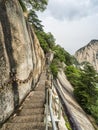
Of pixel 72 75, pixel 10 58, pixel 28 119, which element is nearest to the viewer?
pixel 28 119

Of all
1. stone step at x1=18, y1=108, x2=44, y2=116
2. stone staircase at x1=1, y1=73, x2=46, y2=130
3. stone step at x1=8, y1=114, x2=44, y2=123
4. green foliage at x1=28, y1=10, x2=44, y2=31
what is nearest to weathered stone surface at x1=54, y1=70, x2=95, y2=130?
stone staircase at x1=1, y1=73, x2=46, y2=130

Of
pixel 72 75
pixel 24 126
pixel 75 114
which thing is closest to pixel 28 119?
pixel 24 126

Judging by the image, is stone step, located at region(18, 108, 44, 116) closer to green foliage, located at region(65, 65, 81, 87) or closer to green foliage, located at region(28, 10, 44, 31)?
green foliage, located at region(65, 65, 81, 87)

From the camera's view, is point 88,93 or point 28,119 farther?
point 88,93

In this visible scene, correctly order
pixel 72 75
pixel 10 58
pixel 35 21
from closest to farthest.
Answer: pixel 10 58 < pixel 72 75 < pixel 35 21

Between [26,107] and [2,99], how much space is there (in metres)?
2.65

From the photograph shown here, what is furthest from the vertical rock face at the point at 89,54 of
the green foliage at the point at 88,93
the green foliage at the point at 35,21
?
the green foliage at the point at 88,93

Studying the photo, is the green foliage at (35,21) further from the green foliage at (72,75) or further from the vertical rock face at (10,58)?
the vertical rock face at (10,58)

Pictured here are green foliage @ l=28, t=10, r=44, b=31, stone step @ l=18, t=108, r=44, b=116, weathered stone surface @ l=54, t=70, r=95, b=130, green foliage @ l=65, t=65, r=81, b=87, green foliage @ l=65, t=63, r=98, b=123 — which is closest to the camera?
stone step @ l=18, t=108, r=44, b=116

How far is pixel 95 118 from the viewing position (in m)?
26.7

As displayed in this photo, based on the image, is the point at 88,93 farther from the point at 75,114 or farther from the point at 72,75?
the point at 72,75

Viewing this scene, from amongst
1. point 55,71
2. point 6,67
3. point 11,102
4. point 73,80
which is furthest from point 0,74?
point 73,80

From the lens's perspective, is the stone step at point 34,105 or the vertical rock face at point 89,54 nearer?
the stone step at point 34,105

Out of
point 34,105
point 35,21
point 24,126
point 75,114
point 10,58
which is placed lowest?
point 75,114
